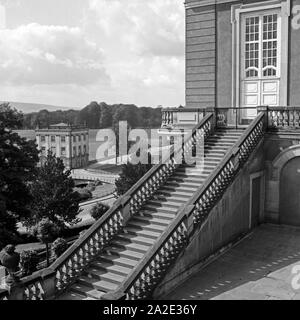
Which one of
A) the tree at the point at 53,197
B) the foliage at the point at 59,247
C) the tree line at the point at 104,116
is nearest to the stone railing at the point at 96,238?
the foliage at the point at 59,247

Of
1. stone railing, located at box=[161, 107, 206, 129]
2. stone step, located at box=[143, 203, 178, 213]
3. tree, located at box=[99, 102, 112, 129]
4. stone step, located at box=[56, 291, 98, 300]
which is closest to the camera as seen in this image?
stone step, located at box=[56, 291, 98, 300]

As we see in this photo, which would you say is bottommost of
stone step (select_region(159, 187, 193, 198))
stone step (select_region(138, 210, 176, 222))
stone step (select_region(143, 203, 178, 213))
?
stone step (select_region(138, 210, 176, 222))

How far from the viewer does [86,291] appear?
40.8ft

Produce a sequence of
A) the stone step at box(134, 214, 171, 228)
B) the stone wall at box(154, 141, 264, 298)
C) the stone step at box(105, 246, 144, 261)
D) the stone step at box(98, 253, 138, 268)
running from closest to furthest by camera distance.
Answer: the stone wall at box(154, 141, 264, 298) < the stone step at box(98, 253, 138, 268) < the stone step at box(105, 246, 144, 261) < the stone step at box(134, 214, 171, 228)

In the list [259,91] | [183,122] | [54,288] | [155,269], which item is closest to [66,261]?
[54,288]

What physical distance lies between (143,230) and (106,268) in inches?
75.2

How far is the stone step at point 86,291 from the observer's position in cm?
1212

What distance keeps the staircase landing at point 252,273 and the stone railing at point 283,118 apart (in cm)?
407

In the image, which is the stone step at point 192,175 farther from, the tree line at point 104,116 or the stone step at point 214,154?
the tree line at point 104,116

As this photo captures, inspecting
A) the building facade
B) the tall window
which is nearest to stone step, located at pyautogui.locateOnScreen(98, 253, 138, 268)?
the building facade

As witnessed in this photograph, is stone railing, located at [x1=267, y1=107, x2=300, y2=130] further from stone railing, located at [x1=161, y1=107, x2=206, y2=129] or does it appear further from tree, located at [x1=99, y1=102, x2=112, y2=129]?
tree, located at [x1=99, y1=102, x2=112, y2=129]

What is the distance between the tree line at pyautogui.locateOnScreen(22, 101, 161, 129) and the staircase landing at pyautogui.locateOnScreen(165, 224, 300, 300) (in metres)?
133

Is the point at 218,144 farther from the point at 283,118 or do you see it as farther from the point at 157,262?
the point at 157,262

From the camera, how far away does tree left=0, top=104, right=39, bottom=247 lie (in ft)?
78.0
